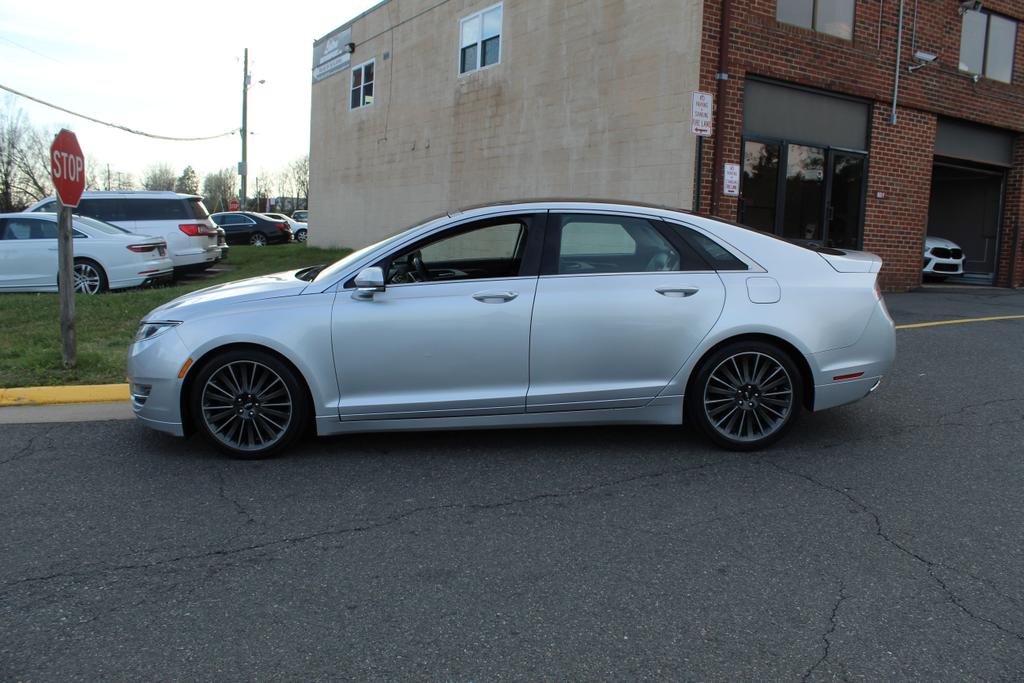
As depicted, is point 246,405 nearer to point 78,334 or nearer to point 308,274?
point 308,274

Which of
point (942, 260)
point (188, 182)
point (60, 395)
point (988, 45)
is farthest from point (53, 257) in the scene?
point (188, 182)

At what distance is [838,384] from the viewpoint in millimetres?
4984

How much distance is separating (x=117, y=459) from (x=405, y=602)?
8.81 ft

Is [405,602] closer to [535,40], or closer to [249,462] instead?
[249,462]

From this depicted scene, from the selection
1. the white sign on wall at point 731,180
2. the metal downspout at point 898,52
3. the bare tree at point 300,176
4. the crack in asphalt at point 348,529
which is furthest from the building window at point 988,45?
the bare tree at point 300,176

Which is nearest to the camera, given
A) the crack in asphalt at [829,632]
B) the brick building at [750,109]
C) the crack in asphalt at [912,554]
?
the crack in asphalt at [829,632]

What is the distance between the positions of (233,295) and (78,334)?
5.15 metres

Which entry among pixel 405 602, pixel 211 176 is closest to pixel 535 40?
pixel 405 602

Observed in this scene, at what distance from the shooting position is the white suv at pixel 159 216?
15.3 meters

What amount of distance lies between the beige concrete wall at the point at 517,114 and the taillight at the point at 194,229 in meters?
5.54

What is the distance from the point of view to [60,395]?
21.1ft

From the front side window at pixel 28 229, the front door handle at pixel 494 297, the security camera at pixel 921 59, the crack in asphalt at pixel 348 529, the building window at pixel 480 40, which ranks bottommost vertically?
the crack in asphalt at pixel 348 529

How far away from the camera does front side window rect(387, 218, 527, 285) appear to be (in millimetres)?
4977

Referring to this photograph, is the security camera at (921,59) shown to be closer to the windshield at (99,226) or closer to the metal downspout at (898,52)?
the metal downspout at (898,52)
